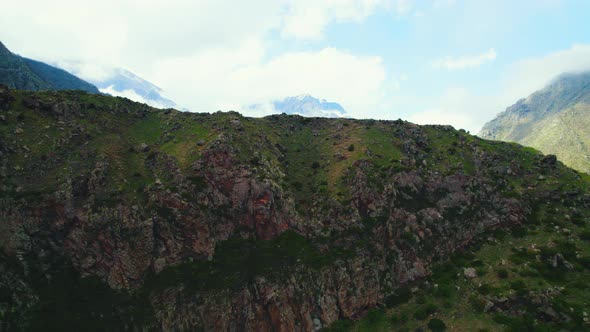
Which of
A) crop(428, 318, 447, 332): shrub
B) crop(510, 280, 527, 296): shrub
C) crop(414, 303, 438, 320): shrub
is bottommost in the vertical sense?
crop(428, 318, 447, 332): shrub

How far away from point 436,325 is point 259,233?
32.7m

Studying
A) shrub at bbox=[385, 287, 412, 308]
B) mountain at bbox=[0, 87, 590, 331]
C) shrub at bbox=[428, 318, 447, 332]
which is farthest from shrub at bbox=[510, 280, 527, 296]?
shrub at bbox=[385, 287, 412, 308]

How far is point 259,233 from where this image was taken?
60406 millimetres

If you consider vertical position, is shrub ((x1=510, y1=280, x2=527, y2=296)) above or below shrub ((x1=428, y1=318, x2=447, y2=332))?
above

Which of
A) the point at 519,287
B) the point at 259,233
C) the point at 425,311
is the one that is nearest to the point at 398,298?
the point at 425,311

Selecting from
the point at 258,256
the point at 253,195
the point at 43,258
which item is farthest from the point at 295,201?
the point at 43,258

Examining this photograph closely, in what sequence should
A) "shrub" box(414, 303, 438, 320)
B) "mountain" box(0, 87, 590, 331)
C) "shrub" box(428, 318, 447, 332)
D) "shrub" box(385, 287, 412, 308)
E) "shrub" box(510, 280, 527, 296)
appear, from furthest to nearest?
"shrub" box(385, 287, 412, 308) → "shrub" box(414, 303, 438, 320) → "shrub" box(510, 280, 527, 296) → "mountain" box(0, 87, 590, 331) → "shrub" box(428, 318, 447, 332)

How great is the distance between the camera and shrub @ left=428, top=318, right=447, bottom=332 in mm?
45469

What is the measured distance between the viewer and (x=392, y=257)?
60219 mm

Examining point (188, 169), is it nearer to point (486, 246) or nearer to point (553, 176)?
point (486, 246)

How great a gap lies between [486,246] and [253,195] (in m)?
47.5

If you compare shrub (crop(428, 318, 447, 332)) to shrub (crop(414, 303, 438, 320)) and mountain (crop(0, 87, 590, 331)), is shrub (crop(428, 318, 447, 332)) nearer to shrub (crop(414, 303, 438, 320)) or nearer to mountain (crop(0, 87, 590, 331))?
mountain (crop(0, 87, 590, 331))

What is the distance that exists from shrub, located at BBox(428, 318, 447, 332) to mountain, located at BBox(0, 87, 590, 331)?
0.97ft

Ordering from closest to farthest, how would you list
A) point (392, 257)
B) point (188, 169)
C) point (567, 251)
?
point (567, 251)
point (392, 257)
point (188, 169)
